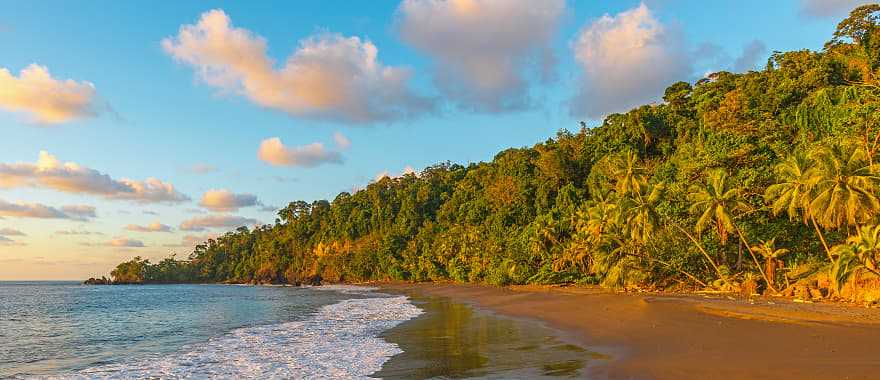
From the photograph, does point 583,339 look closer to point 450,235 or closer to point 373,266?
point 450,235

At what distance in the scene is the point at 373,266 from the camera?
9825 centimetres

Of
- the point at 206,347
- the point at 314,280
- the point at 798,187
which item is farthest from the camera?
the point at 314,280

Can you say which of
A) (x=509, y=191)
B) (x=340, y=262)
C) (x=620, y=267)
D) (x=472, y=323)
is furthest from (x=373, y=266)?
(x=472, y=323)

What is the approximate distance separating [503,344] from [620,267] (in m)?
22.3

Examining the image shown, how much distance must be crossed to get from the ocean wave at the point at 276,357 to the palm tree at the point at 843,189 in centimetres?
2194

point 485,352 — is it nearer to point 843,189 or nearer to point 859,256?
point 859,256

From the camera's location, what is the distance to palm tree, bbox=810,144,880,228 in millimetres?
24344

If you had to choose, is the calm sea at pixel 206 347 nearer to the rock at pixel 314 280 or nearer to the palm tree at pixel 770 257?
the palm tree at pixel 770 257

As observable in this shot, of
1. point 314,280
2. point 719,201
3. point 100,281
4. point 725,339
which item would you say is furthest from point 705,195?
point 100,281

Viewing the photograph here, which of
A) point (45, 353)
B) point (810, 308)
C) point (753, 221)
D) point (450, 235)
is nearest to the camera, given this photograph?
point (45, 353)

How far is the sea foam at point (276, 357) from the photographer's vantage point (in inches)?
545

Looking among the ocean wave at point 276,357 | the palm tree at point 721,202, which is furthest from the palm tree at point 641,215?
the ocean wave at point 276,357

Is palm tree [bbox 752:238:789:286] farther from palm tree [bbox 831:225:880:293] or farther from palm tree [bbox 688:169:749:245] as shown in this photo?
palm tree [bbox 831:225:880:293]

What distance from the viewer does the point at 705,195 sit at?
3172cm
